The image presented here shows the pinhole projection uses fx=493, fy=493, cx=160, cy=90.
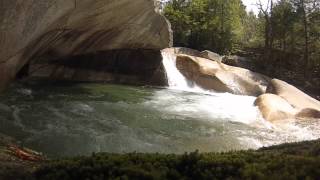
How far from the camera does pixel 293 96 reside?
27.0 meters

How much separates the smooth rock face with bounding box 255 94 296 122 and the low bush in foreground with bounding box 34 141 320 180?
1583 centimetres

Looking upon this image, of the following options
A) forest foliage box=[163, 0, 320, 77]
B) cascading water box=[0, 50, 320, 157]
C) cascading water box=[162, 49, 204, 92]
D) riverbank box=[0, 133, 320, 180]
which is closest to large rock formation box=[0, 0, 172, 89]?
cascading water box=[162, 49, 204, 92]

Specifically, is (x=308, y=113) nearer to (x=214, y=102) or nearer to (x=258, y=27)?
(x=214, y=102)

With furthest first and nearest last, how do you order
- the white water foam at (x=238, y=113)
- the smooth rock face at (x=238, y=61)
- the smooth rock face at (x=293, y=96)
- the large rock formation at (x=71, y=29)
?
the smooth rock face at (x=238, y=61), the smooth rock face at (x=293, y=96), the white water foam at (x=238, y=113), the large rock formation at (x=71, y=29)

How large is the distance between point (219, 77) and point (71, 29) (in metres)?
14.8

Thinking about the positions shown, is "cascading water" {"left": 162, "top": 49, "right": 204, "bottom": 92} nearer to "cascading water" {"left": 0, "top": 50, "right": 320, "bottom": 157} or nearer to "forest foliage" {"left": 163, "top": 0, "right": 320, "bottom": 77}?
"cascading water" {"left": 0, "top": 50, "right": 320, "bottom": 157}

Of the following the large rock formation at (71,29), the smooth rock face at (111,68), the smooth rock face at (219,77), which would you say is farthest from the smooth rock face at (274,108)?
the smooth rock face at (111,68)

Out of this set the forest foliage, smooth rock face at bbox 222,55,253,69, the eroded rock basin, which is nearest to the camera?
the eroded rock basin

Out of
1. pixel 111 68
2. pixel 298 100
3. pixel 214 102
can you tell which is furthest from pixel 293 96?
pixel 111 68

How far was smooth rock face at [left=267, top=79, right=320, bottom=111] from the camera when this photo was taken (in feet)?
83.9

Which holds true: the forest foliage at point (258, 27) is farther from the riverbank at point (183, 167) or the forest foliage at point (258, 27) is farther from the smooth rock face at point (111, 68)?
the riverbank at point (183, 167)

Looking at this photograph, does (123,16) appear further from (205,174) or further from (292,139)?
(205,174)

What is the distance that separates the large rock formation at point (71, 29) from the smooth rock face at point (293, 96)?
781 cm

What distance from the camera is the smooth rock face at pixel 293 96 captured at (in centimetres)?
2557
